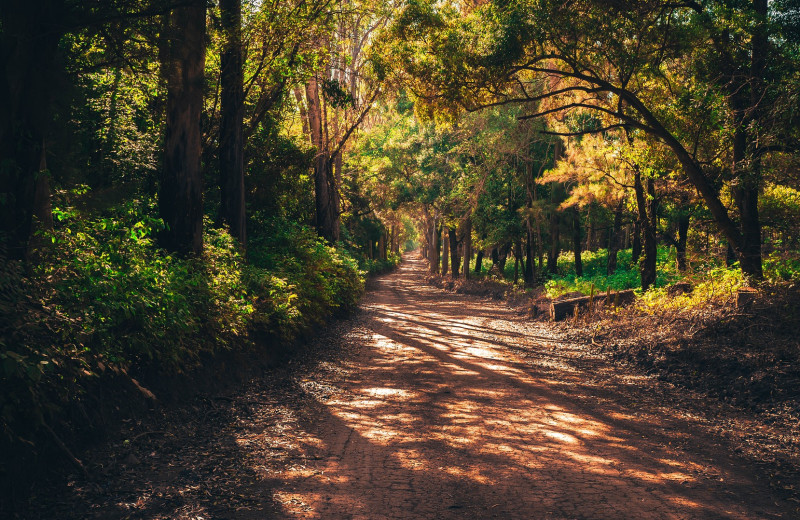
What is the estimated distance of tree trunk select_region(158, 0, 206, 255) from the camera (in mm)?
10625

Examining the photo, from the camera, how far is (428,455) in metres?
5.96

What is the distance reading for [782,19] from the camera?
11.2 meters

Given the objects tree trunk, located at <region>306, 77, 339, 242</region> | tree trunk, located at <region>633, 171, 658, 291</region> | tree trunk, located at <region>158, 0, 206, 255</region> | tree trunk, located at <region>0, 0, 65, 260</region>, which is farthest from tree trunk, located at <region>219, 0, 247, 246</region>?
tree trunk, located at <region>633, 171, 658, 291</region>

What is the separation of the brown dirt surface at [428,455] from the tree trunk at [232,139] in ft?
18.1

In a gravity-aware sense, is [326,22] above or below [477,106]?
above

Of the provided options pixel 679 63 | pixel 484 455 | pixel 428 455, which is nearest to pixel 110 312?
pixel 428 455

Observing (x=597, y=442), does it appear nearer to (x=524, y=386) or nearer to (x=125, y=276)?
(x=524, y=386)

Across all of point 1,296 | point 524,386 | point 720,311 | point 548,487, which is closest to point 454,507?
point 548,487

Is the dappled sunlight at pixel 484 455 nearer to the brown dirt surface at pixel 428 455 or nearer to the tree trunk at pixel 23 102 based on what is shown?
the brown dirt surface at pixel 428 455

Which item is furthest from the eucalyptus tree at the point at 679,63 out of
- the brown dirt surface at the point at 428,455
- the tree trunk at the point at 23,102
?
the tree trunk at the point at 23,102

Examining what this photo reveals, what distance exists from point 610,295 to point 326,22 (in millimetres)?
10701

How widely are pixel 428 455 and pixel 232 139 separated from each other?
1064 cm

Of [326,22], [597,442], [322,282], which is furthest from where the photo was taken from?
[322,282]

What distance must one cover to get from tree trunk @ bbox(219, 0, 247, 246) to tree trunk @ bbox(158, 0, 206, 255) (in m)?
2.91
